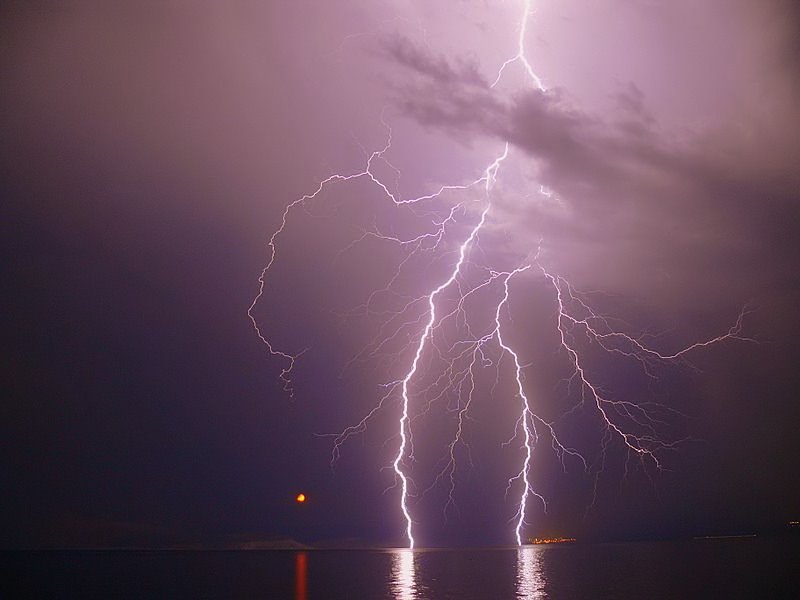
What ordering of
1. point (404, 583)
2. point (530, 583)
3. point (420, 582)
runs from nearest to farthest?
point (530, 583), point (404, 583), point (420, 582)

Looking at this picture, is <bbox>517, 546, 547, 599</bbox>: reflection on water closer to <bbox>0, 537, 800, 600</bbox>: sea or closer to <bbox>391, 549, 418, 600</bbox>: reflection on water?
<bbox>0, 537, 800, 600</bbox>: sea

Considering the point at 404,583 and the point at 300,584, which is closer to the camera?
the point at 300,584

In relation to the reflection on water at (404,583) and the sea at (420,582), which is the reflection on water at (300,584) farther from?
the reflection on water at (404,583)

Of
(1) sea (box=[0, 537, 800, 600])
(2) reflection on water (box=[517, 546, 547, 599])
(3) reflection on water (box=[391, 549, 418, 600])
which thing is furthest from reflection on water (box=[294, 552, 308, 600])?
(2) reflection on water (box=[517, 546, 547, 599])

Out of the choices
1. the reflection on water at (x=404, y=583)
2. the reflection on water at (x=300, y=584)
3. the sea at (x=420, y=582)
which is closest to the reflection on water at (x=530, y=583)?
the sea at (x=420, y=582)

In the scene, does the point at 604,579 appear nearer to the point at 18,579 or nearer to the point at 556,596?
the point at 556,596

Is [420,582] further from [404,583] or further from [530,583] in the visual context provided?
[530,583]

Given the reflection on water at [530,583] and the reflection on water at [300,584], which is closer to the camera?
the reflection on water at [300,584]

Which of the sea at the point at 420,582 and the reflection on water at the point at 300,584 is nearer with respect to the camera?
the reflection on water at the point at 300,584

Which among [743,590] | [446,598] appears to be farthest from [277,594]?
[743,590]

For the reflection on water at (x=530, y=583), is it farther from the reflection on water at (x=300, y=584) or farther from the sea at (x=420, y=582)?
the reflection on water at (x=300, y=584)

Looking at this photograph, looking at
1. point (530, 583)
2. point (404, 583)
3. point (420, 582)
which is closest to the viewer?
point (530, 583)

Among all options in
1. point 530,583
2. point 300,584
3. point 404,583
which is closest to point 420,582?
point 404,583

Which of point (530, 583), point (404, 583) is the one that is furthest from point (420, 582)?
point (530, 583)
